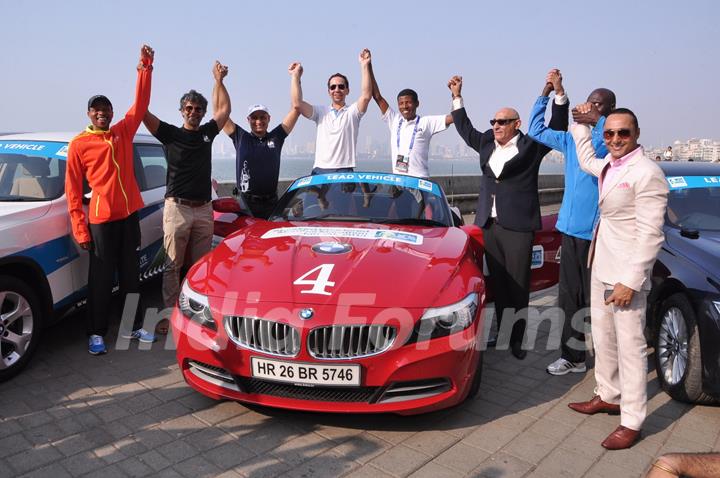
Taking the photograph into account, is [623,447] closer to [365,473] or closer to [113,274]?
[365,473]

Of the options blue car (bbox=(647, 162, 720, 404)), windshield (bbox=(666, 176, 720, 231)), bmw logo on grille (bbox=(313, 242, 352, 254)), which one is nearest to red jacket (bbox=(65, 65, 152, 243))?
bmw logo on grille (bbox=(313, 242, 352, 254))

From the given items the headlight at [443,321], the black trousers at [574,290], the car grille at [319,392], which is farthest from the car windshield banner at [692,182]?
the car grille at [319,392]

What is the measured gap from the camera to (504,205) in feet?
15.2

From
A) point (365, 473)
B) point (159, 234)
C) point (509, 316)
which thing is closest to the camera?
point (365, 473)

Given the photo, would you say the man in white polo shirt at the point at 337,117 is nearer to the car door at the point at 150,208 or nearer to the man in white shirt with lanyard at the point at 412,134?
the man in white shirt with lanyard at the point at 412,134

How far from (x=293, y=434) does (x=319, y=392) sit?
13.5 inches

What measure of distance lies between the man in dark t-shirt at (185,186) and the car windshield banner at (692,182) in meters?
3.94

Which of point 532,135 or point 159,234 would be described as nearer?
point 532,135

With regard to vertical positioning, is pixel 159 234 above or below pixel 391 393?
above

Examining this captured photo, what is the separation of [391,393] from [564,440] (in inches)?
42.4

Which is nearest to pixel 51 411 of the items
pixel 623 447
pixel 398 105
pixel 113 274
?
pixel 113 274

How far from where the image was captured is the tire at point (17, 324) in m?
3.91

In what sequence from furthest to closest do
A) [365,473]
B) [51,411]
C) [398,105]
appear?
[398,105] → [51,411] → [365,473]

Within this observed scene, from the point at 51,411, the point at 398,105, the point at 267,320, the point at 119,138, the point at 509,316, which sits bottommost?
the point at 51,411
